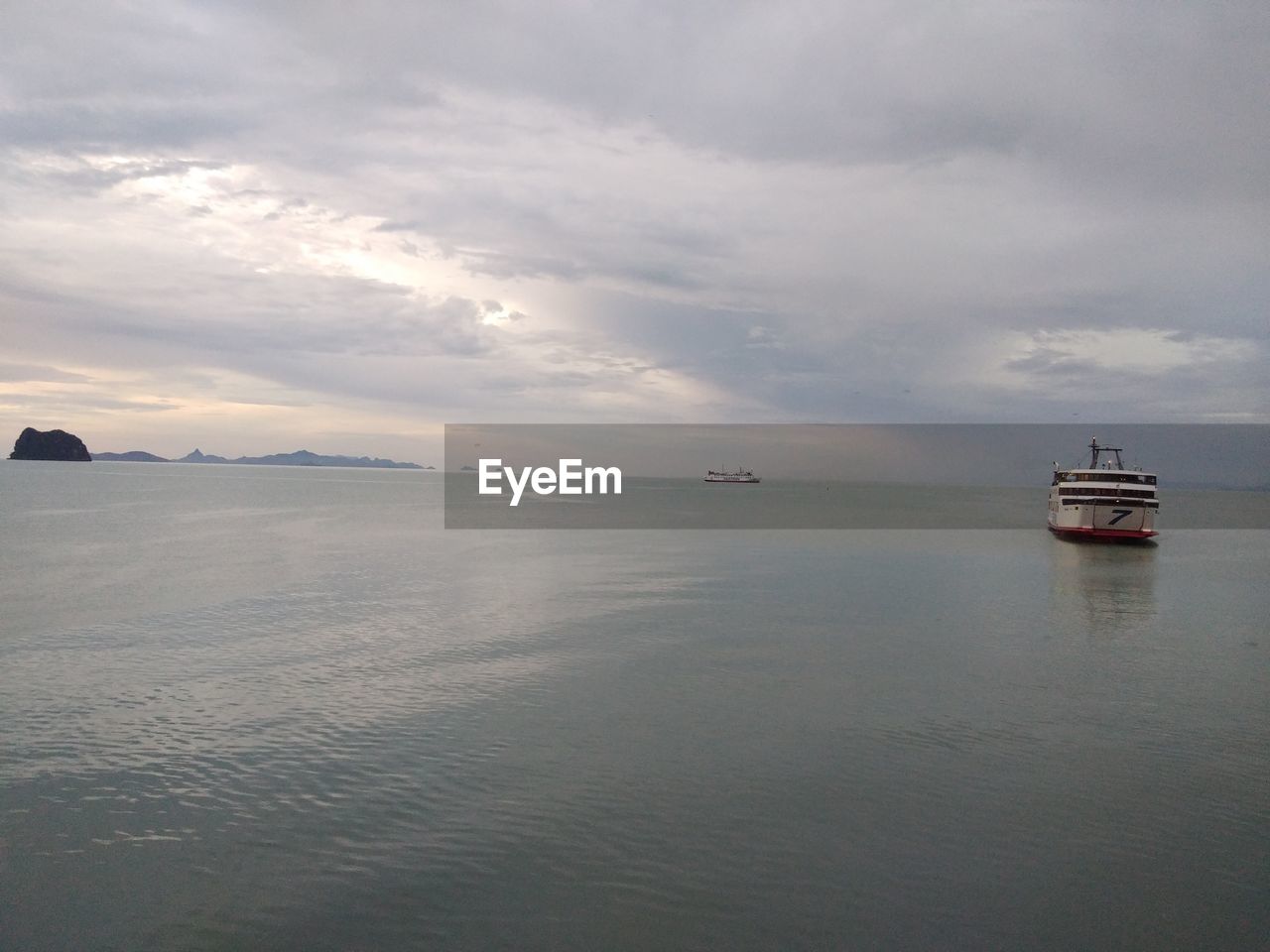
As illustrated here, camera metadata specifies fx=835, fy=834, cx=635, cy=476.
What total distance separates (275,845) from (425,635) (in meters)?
15.0

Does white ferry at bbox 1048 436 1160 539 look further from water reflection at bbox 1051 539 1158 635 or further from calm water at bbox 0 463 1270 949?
calm water at bbox 0 463 1270 949

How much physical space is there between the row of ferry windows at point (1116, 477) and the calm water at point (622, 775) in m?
43.8

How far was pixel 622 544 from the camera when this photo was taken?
61.0 metres

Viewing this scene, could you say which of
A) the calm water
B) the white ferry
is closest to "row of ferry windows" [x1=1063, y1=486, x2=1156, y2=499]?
the white ferry

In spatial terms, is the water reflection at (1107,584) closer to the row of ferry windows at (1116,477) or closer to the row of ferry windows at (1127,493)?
the row of ferry windows at (1127,493)

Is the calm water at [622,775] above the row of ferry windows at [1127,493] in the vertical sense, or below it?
below

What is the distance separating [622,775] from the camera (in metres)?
13.8

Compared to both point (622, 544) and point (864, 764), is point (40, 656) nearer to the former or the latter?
point (864, 764)

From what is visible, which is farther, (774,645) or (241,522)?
(241,522)

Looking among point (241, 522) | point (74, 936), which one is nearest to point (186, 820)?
point (74, 936)

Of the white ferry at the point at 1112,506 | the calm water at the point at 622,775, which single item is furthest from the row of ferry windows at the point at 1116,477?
the calm water at the point at 622,775

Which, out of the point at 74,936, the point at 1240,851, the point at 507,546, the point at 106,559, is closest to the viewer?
the point at 74,936

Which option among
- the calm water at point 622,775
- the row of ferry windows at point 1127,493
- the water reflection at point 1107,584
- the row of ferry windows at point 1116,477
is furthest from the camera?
the row of ferry windows at point 1116,477

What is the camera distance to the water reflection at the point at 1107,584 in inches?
1278
